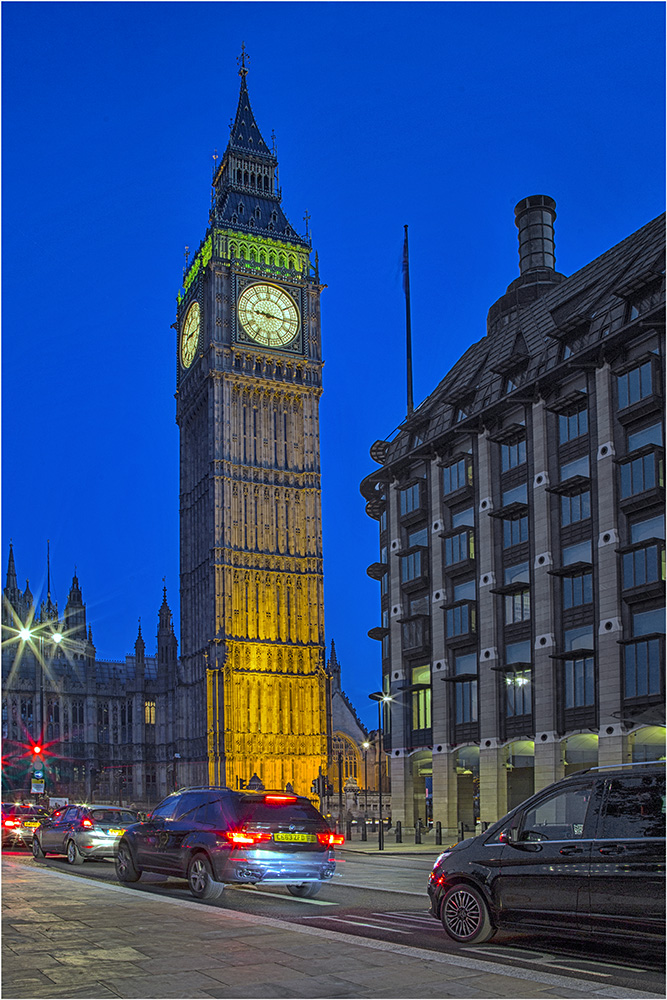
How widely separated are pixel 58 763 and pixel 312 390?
144ft

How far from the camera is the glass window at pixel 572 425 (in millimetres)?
44875

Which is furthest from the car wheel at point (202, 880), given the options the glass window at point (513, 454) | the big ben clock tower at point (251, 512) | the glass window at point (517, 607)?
the big ben clock tower at point (251, 512)

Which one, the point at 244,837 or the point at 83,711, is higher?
the point at 244,837

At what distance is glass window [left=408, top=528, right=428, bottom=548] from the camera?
5569 cm

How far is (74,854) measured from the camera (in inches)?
973

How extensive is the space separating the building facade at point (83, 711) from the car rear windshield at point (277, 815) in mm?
89103

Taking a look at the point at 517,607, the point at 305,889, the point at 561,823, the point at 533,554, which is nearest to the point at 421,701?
the point at 517,607

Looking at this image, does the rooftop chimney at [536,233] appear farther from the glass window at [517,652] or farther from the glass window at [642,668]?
the glass window at [642,668]

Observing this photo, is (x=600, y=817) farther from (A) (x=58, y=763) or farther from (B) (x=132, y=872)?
(A) (x=58, y=763)

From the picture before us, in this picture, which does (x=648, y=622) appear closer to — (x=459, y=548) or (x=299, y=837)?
(x=459, y=548)

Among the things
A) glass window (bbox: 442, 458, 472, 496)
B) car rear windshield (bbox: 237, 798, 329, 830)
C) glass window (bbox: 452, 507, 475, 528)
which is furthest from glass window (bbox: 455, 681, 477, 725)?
car rear windshield (bbox: 237, 798, 329, 830)

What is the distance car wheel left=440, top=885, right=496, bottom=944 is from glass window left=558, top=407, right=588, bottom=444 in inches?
1358

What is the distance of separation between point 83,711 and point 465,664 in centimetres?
6696

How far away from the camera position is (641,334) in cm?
4209
